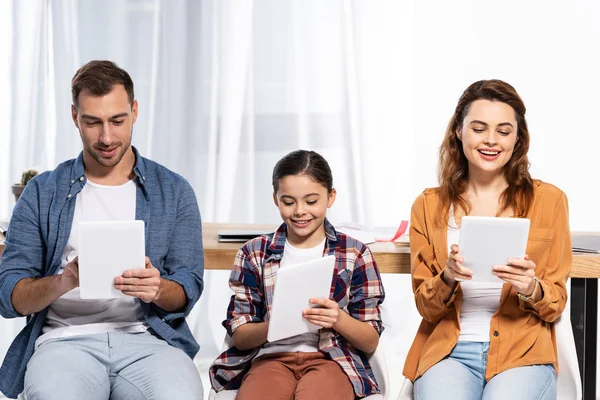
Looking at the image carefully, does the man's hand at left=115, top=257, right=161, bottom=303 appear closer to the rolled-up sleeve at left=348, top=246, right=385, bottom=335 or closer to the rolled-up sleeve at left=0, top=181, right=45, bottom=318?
the rolled-up sleeve at left=0, top=181, right=45, bottom=318

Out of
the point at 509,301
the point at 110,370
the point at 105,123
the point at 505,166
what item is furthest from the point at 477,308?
the point at 105,123

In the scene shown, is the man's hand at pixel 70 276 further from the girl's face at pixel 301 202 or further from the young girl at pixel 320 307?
the girl's face at pixel 301 202

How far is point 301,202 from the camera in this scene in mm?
2029

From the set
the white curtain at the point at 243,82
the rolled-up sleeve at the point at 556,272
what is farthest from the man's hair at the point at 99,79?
the white curtain at the point at 243,82

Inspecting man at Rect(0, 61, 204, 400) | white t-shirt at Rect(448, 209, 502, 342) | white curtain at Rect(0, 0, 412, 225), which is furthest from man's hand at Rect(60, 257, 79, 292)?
white curtain at Rect(0, 0, 412, 225)

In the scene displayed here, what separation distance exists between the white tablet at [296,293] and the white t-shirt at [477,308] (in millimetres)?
368

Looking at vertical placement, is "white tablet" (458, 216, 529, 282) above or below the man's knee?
above

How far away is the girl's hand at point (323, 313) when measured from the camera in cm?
186

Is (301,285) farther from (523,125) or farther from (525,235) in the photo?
(523,125)

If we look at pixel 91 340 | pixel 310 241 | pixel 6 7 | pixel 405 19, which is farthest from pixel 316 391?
pixel 6 7

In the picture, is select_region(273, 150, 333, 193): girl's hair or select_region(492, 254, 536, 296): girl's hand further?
select_region(273, 150, 333, 193): girl's hair

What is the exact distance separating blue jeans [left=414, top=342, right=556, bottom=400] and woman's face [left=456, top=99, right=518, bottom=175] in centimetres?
46

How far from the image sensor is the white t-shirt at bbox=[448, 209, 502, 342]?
1983 mm

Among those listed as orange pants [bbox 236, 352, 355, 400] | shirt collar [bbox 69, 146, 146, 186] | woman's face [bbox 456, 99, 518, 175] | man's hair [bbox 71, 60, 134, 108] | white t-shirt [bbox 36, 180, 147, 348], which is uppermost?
man's hair [bbox 71, 60, 134, 108]
